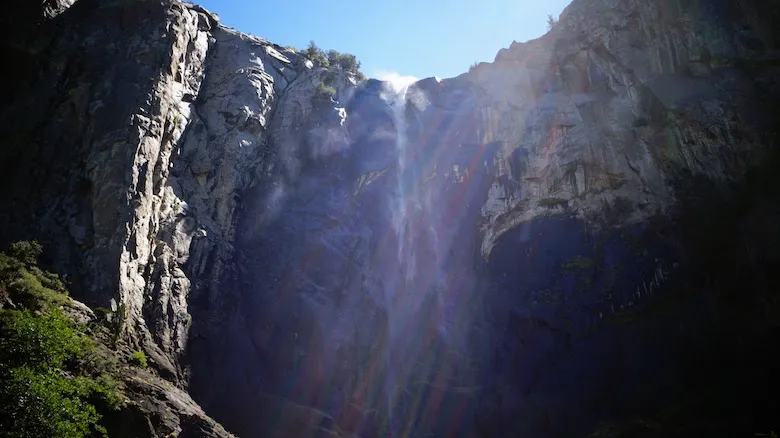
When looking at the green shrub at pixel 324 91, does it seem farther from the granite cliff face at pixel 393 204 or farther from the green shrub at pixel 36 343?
the green shrub at pixel 36 343

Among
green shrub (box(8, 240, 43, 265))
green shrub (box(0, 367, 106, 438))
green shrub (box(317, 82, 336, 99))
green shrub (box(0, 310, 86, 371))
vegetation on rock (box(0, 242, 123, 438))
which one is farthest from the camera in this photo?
green shrub (box(317, 82, 336, 99))

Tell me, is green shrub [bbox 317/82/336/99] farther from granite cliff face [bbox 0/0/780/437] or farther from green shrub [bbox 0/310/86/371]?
green shrub [bbox 0/310/86/371]

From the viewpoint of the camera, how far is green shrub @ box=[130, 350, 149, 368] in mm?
18938

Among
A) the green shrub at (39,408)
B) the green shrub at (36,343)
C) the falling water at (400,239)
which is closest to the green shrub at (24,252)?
the green shrub at (36,343)

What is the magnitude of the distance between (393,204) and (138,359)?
64.0ft

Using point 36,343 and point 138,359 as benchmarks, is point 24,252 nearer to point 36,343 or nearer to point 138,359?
point 138,359

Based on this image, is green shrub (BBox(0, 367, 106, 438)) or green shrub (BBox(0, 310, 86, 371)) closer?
green shrub (BBox(0, 367, 106, 438))

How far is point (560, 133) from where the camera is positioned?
1387 inches

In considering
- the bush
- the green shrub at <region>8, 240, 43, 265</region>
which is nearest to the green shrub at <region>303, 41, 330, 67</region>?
the bush

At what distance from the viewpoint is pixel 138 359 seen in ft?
62.6

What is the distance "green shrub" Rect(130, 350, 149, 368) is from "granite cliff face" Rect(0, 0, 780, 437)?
1.44 m

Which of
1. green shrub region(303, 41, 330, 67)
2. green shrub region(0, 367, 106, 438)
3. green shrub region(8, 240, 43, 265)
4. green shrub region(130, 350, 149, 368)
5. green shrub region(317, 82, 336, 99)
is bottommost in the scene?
green shrub region(0, 367, 106, 438)

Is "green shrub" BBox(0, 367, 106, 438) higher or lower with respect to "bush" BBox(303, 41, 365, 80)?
lower

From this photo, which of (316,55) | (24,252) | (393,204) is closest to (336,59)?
(316,55)
